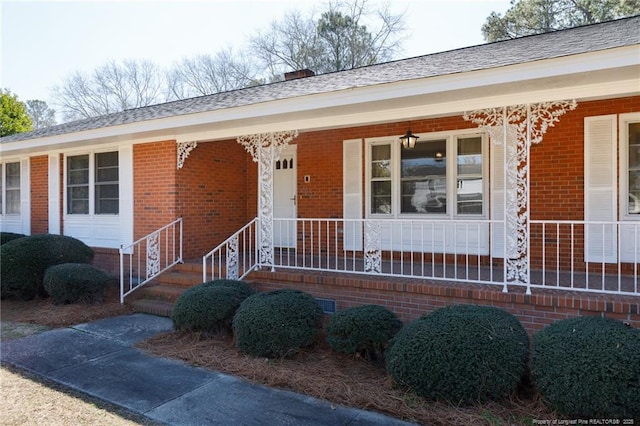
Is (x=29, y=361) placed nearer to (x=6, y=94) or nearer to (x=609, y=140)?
(x=609, y=140)

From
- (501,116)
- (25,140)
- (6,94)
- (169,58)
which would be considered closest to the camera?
(501,116)

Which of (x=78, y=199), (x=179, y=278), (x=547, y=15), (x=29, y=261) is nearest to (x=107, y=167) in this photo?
(x=78, y=199)

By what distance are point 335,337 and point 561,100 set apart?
3637 millimetres

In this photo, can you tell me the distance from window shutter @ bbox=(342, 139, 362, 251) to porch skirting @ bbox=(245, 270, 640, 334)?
1.55m

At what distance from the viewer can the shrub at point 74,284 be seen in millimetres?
7105

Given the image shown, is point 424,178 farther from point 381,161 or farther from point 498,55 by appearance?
point 498,55

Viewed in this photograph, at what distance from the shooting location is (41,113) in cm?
3238

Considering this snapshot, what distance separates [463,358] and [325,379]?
4.58 feet

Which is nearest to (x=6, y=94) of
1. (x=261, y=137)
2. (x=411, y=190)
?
(x=261, y=137)

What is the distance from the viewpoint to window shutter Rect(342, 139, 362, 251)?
308 inches

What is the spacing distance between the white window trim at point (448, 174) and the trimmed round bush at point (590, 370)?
3447 mm

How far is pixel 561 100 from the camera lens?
4.87 m

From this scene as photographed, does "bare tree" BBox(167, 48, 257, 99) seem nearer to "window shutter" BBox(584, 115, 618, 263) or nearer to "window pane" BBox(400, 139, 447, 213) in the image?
"window pane" BBox(400, 139, 447, 213)

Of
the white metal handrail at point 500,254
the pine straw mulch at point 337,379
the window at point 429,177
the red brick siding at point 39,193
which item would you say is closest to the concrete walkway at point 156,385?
the pine straw mulch at point 337,379
